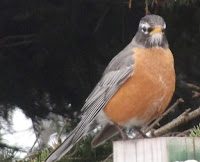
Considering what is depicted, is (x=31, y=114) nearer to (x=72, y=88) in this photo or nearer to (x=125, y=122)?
(x=72, y=88)

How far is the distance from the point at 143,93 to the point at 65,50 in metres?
1.44

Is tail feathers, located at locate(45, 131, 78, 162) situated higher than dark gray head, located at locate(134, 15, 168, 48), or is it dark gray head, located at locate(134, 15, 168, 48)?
dark gray head, located at locate(134, 15, 168, 48)

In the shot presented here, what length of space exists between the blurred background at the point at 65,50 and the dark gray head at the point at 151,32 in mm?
766

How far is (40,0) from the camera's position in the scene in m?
4.70

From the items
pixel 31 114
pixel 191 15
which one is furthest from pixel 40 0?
pixel 191 15

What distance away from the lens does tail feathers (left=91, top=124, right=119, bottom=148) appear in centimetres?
363

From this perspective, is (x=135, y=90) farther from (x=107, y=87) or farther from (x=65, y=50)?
(x=65, y=50)

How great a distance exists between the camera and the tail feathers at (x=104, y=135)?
3629 mm

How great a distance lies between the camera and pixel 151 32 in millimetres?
3852

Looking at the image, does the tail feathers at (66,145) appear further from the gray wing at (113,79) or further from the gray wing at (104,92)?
the gray wing at (113,79)

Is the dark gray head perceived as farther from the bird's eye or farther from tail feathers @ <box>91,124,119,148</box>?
tail feathers @ <box>91,124,119,148</box>

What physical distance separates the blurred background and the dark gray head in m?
0.77

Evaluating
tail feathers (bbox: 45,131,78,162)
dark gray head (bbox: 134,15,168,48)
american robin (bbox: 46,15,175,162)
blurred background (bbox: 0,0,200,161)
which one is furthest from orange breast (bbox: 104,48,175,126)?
blurred background (bbox: 0,0,200,161)

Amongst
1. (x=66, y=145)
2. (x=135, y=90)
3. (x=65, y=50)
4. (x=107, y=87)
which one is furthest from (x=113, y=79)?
(x=65, y=50)
